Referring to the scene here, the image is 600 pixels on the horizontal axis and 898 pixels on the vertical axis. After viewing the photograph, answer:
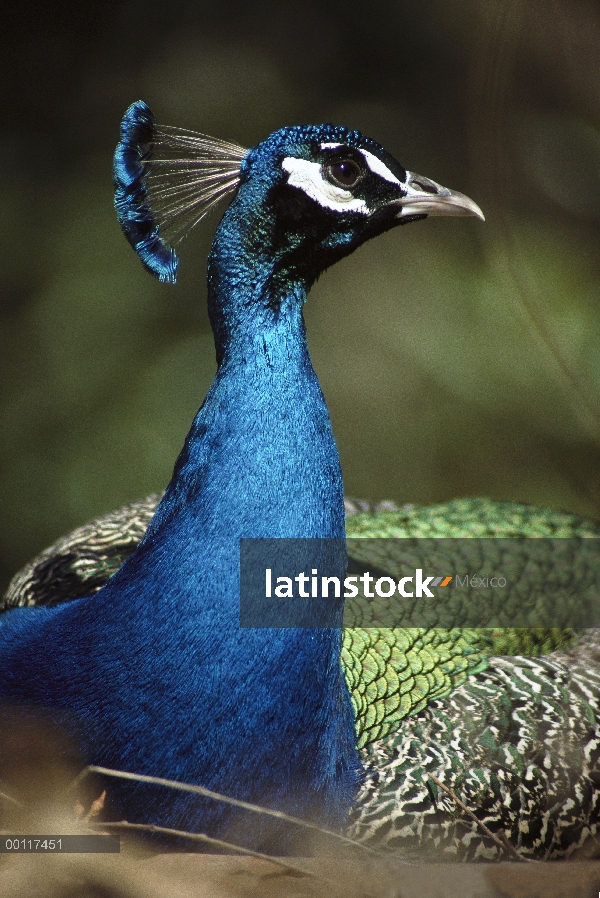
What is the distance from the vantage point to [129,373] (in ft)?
11.7

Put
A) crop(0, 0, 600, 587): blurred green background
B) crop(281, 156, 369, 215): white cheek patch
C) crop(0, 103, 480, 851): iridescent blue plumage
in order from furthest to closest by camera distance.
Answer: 1. crop(0, 0, 600, 587): blurred green background
2. crop(281, 156, 369, 215): white cheek patch
3. crop(0, 103, 480, 851): iridescent blue plumage

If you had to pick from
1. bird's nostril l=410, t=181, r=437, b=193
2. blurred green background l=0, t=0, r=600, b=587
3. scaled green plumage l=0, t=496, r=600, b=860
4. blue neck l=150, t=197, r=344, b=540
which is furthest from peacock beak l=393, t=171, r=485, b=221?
blurred green background l=0, t=0, r=600, b=587

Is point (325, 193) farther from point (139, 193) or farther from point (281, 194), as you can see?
point (139, 193)

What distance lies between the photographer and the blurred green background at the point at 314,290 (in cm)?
304

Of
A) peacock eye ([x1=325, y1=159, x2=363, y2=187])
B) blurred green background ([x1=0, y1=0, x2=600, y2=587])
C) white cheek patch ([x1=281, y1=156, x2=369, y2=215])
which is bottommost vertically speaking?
white cheek patch ([x1=281, y1=156, x2=369, y2=215])

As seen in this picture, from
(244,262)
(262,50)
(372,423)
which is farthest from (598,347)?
(244,262)

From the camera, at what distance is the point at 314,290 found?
3605 millimetres

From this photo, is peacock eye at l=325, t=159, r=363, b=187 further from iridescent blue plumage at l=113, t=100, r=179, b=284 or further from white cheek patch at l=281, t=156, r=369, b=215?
iridescent blue plumage at l=113, t=100, r=179, b=284

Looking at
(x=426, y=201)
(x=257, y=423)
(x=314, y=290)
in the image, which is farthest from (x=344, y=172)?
(x=314, y=290)

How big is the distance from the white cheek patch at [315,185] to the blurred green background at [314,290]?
1572 mm

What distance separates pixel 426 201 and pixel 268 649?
31.3 inches

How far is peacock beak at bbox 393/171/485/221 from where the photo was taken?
153 centimetres

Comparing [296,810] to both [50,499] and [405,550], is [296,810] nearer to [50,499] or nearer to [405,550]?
[405,550]

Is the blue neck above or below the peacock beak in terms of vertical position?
below
